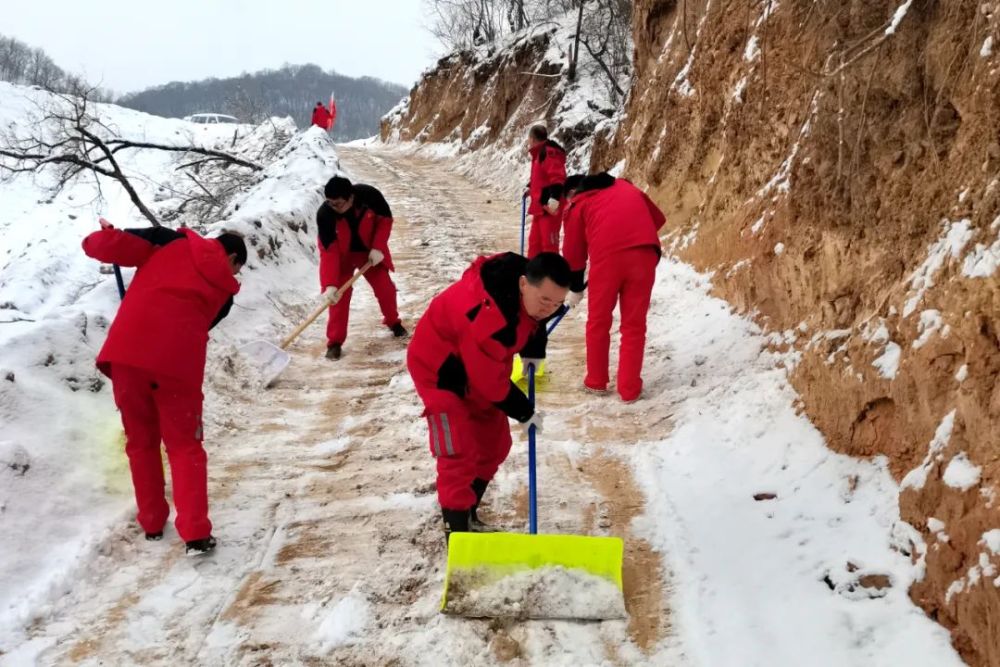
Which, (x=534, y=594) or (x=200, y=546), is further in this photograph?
(x=200, y=546)

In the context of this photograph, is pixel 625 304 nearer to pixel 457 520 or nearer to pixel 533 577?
pixel 457 520

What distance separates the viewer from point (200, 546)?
9.95 feet

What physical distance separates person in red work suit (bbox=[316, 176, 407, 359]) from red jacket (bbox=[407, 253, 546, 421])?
Answer: 278cm

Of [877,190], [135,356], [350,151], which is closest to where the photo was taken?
[135,356]

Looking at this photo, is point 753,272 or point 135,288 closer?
point 135,288

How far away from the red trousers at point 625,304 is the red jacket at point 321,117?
1826 cm

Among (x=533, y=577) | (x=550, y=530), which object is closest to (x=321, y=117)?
(x=550, y=530)

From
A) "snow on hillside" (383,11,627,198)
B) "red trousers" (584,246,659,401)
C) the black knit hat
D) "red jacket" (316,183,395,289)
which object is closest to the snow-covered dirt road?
"red trousers" (584,246,659,401)

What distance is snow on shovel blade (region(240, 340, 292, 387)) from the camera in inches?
201

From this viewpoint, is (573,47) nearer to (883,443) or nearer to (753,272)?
(753,272)

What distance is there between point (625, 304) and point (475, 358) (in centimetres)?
A: 209

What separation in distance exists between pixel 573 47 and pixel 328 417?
15.0 meters

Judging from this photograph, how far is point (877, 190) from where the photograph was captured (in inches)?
148

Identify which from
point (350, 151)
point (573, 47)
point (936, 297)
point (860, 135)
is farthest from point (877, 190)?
point (350, 151)
